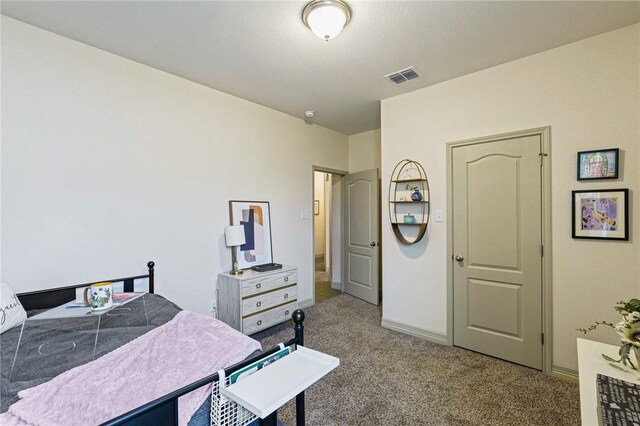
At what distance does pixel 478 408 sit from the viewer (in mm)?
1992

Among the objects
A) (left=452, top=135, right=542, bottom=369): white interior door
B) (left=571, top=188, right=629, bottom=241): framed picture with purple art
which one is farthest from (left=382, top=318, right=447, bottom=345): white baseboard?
(left=571, top=188, right=629, bottom=241): framed picture with purple art

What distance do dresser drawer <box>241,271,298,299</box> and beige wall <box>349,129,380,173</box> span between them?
7.78 feet

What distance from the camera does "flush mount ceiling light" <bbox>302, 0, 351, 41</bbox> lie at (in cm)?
183

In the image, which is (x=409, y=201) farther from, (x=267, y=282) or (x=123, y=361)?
(x=123, y=361)

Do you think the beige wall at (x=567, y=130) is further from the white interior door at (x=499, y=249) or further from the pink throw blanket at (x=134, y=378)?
the pink throw blanket at (x=134, y=378)

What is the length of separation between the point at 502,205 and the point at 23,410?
10.8 ft

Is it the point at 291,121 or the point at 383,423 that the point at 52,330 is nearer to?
the point at 383,423

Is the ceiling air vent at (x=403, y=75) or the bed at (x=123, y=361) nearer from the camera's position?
the bed at (x=123, y=361)

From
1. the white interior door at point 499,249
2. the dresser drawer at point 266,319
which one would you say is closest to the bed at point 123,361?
the dresser drawer at point 266,319

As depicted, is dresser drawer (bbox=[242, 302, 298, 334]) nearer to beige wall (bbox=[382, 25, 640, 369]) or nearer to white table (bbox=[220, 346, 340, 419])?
beige wall (bbox=[382, 25, 640, 369])

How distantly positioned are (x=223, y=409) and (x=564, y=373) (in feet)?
9.14

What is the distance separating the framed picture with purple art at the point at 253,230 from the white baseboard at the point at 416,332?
65.8 inches

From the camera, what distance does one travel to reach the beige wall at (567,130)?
2121mm

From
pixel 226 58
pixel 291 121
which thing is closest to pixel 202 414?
pixel 226 58
